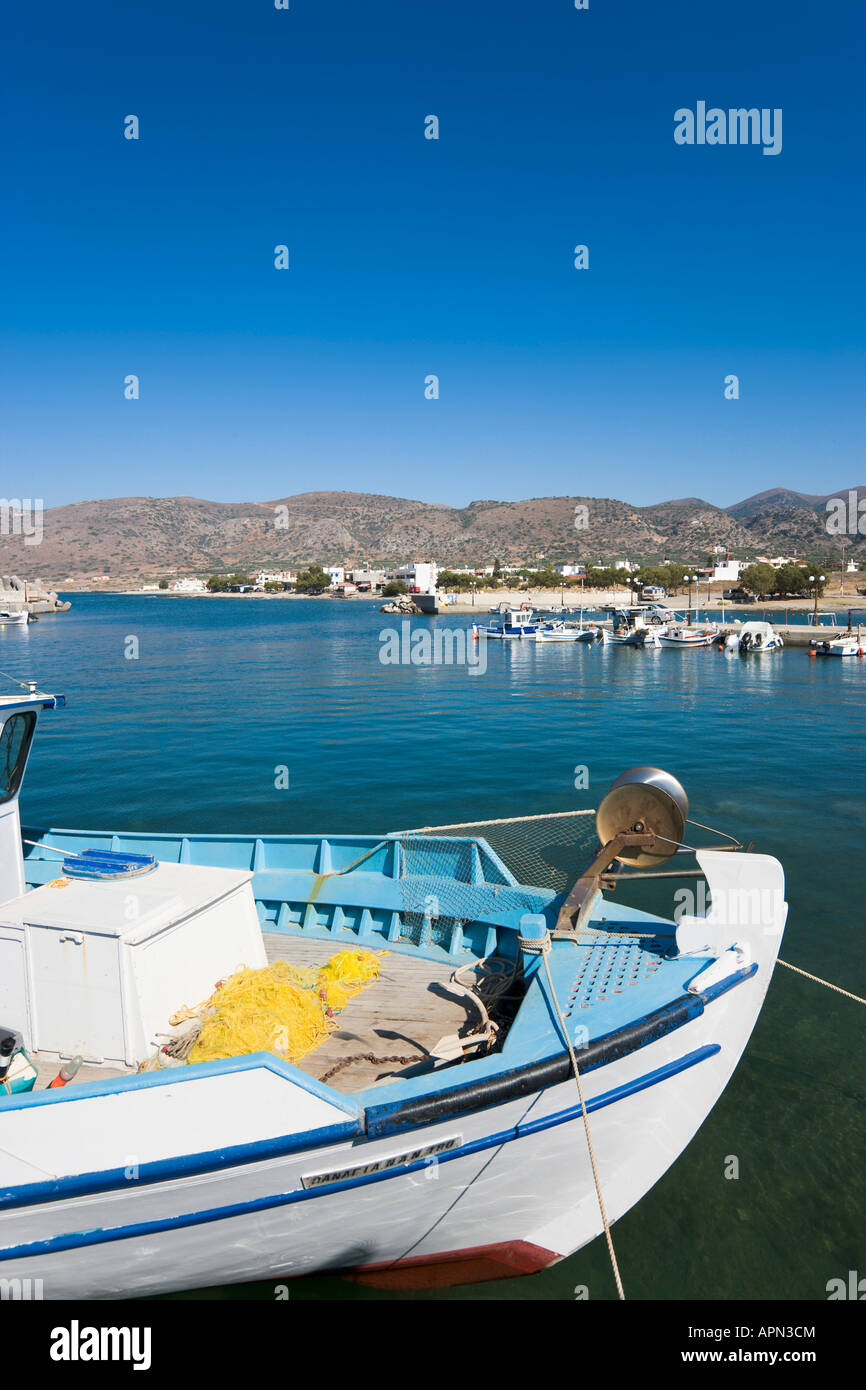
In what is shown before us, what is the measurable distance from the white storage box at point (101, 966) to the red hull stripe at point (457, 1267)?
285 centimetres

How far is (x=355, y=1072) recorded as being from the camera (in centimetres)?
709

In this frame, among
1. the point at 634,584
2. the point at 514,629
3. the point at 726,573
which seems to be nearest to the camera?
the point at 514,629

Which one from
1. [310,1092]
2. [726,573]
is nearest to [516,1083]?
[310,1092]

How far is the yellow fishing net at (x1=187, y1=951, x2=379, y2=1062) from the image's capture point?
6.74 metres

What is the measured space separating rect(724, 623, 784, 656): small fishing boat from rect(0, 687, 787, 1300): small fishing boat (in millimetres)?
71215

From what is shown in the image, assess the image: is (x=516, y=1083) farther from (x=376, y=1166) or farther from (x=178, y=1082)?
(x=178, y=1082)

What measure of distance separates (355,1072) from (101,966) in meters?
2.56

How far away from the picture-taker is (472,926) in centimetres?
951

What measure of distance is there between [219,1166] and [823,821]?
1985cm

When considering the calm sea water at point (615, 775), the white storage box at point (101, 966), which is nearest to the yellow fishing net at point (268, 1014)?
the white storage box at point (101, 966)

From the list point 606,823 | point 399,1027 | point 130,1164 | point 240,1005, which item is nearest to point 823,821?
point 606,823

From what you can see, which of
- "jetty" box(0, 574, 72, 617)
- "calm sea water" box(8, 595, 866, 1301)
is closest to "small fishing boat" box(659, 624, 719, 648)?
"calm sea water" box(8, 595, 866, 1301)
